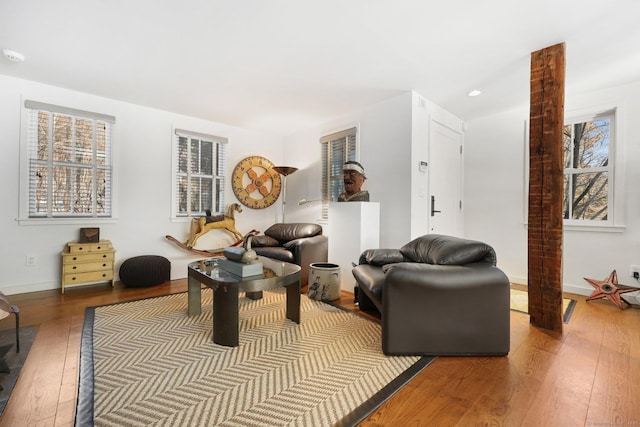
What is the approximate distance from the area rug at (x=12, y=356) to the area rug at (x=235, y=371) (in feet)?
0.97

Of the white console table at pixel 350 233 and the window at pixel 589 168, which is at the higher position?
the window at pixel 589 168

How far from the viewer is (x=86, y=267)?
3357mm

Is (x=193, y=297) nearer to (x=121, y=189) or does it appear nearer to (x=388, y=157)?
(x=121, y=189)

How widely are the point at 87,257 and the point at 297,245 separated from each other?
2386 mm

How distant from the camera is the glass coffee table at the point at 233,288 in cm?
204

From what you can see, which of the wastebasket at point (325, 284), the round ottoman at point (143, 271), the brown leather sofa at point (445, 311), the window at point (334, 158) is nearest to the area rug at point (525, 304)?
the brown leather sofa at point (445, 311)

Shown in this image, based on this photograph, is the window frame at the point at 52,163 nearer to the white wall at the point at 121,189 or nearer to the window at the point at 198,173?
the white wall at the point at 121,189

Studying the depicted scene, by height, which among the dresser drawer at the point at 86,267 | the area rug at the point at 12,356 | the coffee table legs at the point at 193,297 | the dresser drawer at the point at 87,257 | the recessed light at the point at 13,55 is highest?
the recessed light at the point at 13,55

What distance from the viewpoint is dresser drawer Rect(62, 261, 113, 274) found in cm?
327

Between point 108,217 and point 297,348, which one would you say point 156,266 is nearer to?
point 108,217

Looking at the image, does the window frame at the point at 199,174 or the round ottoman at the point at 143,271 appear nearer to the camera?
the round ottoman at the point at 143,271

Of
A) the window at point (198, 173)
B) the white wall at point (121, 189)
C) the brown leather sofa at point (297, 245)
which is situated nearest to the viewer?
the white wall at point (121, 189)

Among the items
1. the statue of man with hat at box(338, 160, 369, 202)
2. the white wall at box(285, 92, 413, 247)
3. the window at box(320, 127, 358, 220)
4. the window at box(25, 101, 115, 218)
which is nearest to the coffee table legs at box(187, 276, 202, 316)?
the statue of man with hat at box(338, 160, 369, 202)

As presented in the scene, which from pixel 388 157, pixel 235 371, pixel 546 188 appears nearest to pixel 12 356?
pixel 235 371
